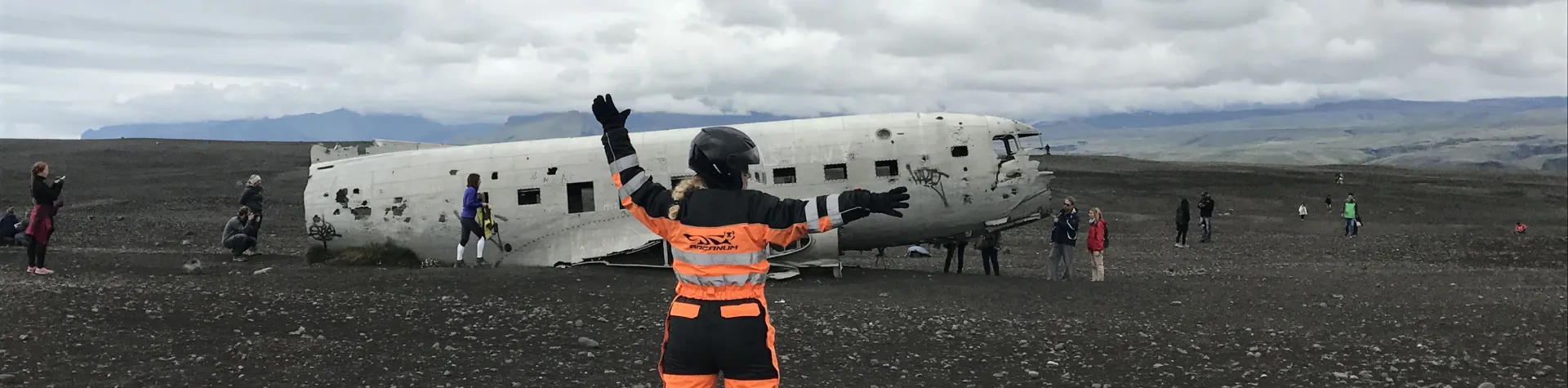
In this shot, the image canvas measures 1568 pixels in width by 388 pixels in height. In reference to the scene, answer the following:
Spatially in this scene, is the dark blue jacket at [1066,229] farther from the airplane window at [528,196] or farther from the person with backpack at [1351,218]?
the person with backpack at [1351,218]

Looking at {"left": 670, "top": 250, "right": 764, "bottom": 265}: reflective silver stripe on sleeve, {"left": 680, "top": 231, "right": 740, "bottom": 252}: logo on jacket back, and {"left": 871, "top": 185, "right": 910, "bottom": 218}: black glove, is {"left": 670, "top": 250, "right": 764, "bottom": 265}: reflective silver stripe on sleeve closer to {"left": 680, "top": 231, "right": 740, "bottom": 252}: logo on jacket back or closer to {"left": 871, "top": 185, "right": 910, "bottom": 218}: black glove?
{"left": 680, "top": 231, "right": 740, "bottom": 252}: logo on jacket back

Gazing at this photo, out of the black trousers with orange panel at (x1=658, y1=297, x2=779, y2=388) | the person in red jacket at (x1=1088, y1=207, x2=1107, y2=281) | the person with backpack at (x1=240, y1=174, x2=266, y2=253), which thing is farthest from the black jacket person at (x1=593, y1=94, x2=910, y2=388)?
the person with backpack at (x1=240, y1=174, x2=266, y2=253)

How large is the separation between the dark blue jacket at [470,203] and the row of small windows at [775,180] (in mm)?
810

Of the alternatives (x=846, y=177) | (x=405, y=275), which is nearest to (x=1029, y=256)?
(x=846, y=177)

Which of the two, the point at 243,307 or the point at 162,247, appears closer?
the point at 243,307

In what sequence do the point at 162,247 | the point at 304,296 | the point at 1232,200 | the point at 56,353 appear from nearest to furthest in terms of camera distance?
the point at 56,353 → the point at 304,296 → the point at 162,247 → the point at 1232,200

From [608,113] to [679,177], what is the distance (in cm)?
1061

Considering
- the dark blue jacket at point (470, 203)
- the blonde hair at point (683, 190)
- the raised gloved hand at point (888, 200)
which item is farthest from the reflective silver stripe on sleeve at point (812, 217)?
the dark blue jacket at point (470, 203)

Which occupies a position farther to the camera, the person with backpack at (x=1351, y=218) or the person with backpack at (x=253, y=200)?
the person with backpack at (x=1351, y=218)

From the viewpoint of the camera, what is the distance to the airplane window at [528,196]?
17.1 metres

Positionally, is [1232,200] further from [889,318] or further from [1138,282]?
[889,318]

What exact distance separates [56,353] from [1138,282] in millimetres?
15731

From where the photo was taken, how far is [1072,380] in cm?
1041

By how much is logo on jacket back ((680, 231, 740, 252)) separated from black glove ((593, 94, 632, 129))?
894 millimetres
